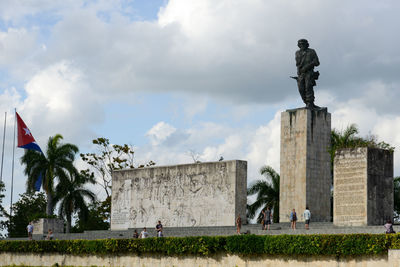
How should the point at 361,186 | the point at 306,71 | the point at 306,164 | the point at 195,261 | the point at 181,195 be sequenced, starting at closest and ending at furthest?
the point at 361,186 < the point at 195,261 < the point at 306,164 < the point at 306,71 < the point at 181,195

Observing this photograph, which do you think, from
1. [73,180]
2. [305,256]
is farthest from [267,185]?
[305,256]

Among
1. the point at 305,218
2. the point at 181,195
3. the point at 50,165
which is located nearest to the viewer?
the point at 305,218

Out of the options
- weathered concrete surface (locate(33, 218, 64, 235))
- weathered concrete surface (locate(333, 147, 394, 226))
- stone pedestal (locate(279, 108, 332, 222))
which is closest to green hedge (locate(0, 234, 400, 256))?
weathered concrete surface (locate(333, 147, 394, 226))

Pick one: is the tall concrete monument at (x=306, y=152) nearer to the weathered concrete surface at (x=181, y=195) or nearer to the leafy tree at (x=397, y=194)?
the weathered concrete surface at (x=181, y=195)

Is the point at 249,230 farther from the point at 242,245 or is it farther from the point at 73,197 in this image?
the point at 73,197

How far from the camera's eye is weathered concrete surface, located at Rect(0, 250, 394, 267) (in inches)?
755

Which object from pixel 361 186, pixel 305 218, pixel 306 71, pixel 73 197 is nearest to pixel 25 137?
pixel 73 197

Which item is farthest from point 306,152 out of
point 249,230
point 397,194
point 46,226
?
point 46,226

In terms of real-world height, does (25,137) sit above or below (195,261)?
above

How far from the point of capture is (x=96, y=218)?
45.9 metres

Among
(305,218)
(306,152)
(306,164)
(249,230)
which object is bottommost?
(249,230)

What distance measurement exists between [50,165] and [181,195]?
14.1 metres

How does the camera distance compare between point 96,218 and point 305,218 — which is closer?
point 305,218

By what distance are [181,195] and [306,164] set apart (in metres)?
5.81
